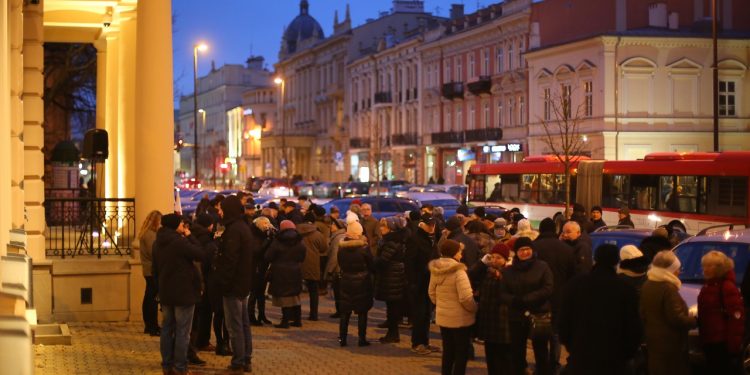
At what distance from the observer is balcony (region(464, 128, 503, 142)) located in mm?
69375

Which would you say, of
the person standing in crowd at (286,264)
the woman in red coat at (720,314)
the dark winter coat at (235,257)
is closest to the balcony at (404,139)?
the person standing in crowd at (286,264)

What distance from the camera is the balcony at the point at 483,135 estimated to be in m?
69.4

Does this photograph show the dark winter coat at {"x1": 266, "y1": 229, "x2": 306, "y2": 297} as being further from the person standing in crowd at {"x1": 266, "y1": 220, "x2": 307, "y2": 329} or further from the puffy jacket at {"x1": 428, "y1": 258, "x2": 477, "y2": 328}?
the puffy jacket at {"x1": 428, "y1": 258, "x2": 477, "y2": 328}

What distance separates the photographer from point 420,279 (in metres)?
15.6

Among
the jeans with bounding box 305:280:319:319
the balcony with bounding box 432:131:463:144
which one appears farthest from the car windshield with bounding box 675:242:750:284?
the balcony with bounding box 432:131:463:144

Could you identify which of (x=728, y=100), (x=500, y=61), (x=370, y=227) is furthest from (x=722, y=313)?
(x=500, y=61)

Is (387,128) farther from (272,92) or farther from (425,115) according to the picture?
(272,92)

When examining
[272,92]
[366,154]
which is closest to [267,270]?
[366,154]

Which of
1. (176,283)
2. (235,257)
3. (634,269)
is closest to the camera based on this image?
(634,269)

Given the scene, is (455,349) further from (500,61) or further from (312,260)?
(500,61)

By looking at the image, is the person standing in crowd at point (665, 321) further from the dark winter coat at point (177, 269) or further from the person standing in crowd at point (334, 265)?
the person standing in crowd at point (334, 265)

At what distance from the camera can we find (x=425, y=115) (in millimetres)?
83188

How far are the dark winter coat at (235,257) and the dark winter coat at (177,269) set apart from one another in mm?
377

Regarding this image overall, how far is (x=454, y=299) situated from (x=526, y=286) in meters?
0.87
